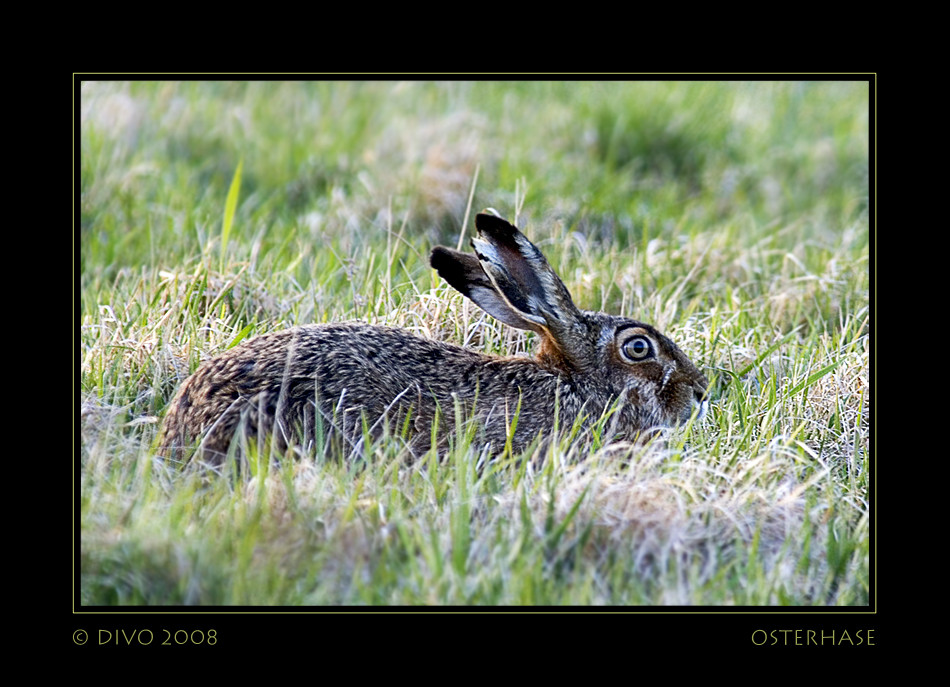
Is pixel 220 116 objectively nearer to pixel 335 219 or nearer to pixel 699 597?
pixel 335 219

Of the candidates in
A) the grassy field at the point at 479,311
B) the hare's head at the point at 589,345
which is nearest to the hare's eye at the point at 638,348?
the hare's head at the point at 589,345

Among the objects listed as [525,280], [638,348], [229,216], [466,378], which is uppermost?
[229,216]

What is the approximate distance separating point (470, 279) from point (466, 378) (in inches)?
21.1

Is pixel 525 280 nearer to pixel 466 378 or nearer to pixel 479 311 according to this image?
pixel 466 378

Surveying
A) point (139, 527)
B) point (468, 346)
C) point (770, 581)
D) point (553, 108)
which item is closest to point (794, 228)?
point (553, 108)

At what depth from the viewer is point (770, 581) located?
466 cm

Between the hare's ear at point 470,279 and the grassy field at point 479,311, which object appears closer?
the grassy field at point 479,311

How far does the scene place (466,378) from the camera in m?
5.85

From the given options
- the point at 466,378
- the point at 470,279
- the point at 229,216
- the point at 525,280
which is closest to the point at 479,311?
the point at 470,279

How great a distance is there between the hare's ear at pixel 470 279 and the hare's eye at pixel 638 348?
1.54 feet

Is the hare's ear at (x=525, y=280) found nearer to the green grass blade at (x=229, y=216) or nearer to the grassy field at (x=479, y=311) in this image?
the grassy field at (x=479, y=311)

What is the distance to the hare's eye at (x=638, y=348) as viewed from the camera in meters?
6.19

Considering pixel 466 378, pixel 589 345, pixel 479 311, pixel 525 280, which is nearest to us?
pixel 466 378

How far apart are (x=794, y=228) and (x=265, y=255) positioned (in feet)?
12.6
